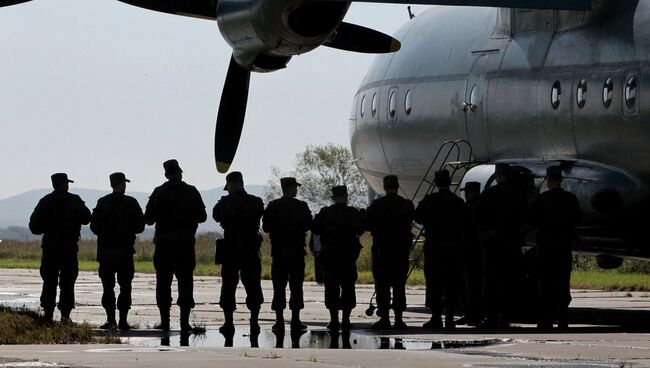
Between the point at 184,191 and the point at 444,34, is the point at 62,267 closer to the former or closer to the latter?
the point at 184,191

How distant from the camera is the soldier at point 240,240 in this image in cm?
1747

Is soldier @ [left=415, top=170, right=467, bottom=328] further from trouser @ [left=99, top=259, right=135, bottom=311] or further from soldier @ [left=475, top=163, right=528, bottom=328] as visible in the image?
trouser @ [left=99, top=259, right=135, bottom=311]

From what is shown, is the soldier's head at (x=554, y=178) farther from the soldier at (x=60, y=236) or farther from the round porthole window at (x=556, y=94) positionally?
the soldier at (x=60, y=236)

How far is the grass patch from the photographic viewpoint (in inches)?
591

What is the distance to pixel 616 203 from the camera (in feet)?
61.9

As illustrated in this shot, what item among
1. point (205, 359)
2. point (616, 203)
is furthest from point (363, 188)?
point (205, 359)

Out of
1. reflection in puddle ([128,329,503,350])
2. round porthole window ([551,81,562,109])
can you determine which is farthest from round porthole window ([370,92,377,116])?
reflection in puddle ([128,329,503,350])

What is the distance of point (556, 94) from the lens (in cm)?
2006

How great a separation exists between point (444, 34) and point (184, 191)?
824cm

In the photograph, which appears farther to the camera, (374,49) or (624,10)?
(374,49)

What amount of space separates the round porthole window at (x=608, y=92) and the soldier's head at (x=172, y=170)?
18.3 ft

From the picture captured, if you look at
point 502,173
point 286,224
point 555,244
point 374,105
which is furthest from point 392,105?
point 286,224

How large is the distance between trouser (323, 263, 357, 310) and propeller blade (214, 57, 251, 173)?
3.20 m

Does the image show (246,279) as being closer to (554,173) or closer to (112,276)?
(112,276)
